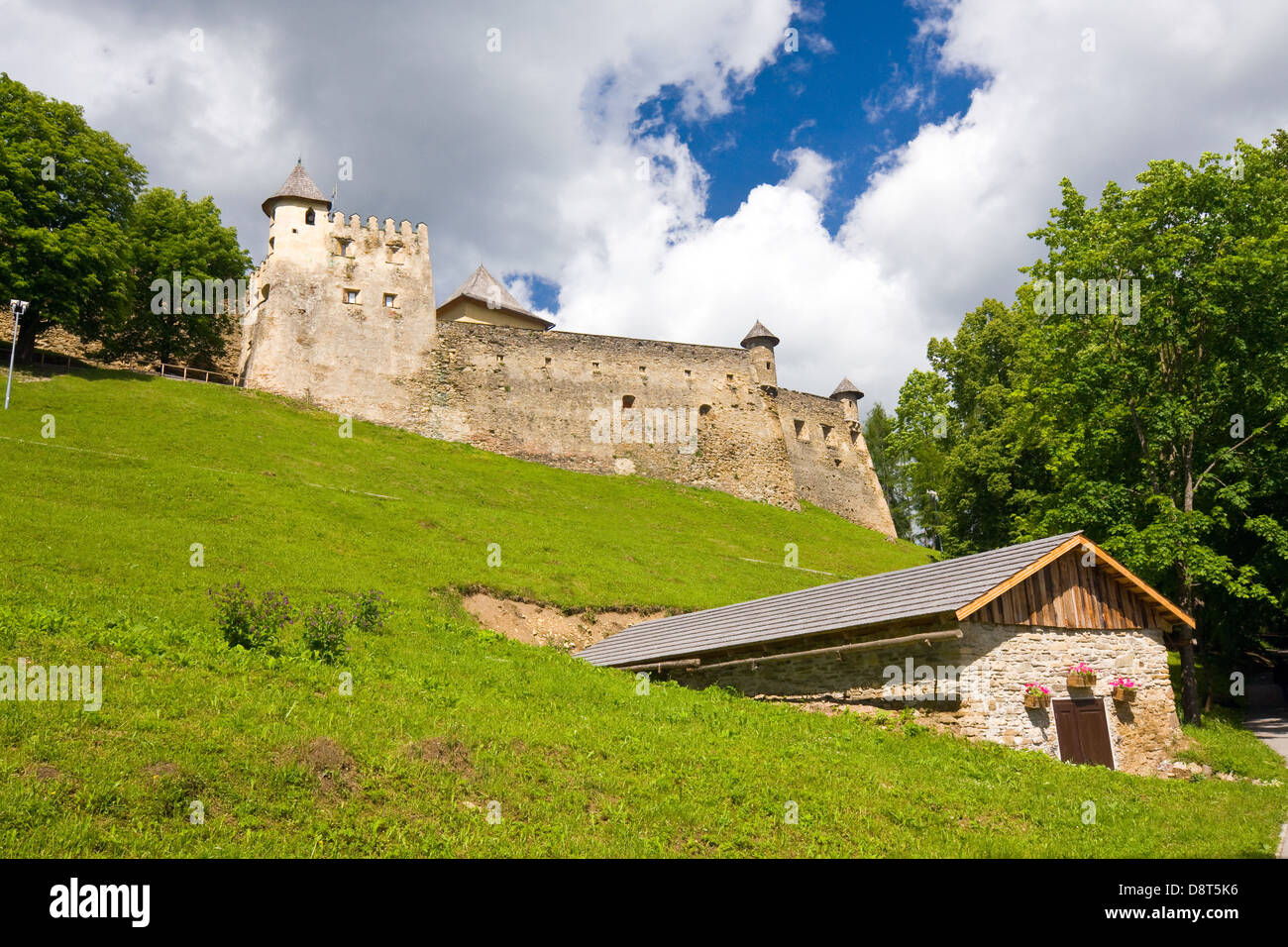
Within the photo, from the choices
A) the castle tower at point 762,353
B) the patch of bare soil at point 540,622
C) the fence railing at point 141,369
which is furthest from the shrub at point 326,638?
the castle tower at point 762,353

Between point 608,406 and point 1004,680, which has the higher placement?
point 608,406

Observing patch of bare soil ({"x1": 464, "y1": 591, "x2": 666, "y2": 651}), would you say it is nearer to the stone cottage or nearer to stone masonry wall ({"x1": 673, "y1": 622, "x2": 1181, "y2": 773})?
the stone cottage

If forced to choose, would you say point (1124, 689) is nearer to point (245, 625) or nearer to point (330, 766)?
point (330, 766)

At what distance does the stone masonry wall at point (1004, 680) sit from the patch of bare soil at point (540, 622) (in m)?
4.74

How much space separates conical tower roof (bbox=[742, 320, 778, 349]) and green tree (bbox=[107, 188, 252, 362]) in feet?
88.4

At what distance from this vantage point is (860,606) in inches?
587

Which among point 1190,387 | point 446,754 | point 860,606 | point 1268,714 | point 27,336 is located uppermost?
point 27,336

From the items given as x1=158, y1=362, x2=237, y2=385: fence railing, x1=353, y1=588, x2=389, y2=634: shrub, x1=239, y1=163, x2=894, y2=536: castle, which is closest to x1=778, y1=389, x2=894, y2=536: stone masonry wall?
x1=239, y1=163, x2=894, y2=536: castle

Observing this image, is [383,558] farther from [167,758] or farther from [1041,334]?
[1041,334]

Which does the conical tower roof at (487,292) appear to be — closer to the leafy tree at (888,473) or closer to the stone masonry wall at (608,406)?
the stone masonry wall at (608,406)

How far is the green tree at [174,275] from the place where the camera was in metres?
33.3

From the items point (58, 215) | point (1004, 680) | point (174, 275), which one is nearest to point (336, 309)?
point (174, 275)

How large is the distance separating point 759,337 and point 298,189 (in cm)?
2563

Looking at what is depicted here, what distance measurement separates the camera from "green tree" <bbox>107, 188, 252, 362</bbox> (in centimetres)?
3328
